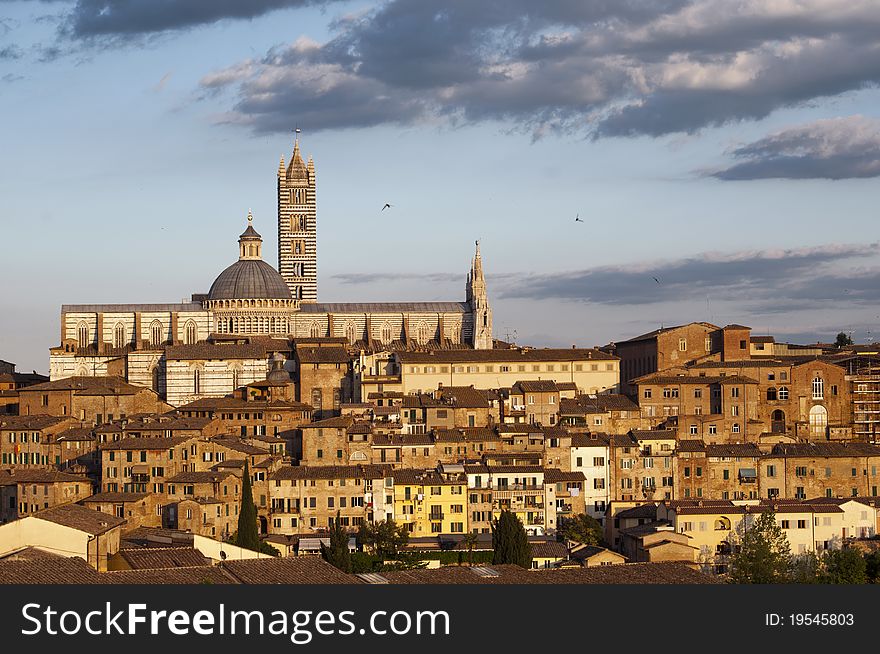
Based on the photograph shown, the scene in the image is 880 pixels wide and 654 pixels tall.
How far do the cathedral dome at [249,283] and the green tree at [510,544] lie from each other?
44894 millimetres

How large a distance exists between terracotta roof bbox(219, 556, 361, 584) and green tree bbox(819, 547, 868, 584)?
41.5 feet

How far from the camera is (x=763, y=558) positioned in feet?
133

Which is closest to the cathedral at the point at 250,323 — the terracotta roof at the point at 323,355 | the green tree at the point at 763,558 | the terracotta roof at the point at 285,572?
the terracotta roof at the point at 323,355

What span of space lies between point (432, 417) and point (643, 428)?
8.58m

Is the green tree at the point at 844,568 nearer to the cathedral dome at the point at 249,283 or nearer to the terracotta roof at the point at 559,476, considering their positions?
the terracotta roof at the point at 559,476

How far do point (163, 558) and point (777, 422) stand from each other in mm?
37369

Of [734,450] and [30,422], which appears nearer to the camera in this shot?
[734,450]

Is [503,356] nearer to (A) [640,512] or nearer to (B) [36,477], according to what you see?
(A) [640,512]

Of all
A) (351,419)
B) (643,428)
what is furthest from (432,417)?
(643,428)

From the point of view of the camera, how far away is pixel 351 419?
62188mm

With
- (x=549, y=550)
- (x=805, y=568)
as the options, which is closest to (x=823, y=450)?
(x=549, y=550)

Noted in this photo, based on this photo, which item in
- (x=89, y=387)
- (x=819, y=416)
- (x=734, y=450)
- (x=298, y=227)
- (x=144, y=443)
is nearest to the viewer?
(x=144, y=443)

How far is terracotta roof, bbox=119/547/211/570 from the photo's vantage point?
36594 mm

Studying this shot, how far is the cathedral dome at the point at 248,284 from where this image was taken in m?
90.1
